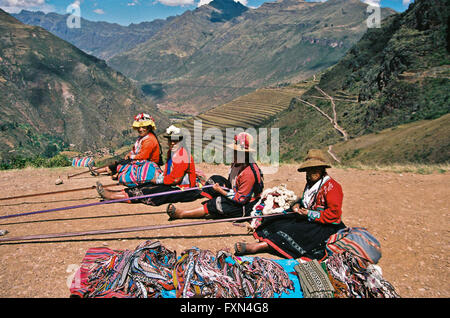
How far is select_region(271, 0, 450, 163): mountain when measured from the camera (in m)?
24.7

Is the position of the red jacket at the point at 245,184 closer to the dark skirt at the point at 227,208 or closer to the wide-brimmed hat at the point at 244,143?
the dark skirt at the point at 227,208

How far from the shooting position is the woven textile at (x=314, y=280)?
11.3ft

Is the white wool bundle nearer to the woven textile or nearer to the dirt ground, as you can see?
the dirt ground

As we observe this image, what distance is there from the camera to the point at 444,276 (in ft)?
13.2

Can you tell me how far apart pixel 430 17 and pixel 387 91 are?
17903mm

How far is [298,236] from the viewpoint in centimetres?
445

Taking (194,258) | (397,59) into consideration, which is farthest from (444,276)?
(397,59)

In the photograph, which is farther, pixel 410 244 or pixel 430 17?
pixel 430 17

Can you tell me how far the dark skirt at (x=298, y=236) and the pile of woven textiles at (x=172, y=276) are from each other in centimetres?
61

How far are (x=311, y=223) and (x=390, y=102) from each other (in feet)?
141

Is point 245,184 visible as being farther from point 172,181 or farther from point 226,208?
point 172,181

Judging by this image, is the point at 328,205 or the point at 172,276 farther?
the point at 328,205

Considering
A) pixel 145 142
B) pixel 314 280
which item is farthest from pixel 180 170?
pixel 314 280
